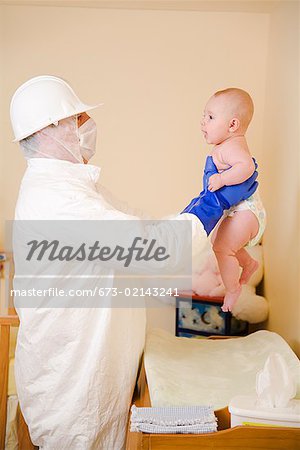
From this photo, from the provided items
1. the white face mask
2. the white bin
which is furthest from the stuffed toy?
the white bin

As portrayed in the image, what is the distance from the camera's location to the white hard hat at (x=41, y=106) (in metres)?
1.90

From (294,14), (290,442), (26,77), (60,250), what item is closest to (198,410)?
(290,442)

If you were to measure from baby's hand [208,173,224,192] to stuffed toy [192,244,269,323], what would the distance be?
108 centimetres

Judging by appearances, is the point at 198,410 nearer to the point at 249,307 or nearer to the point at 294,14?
Answer: the point at 249,307

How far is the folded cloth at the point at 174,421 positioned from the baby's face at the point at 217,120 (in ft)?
2.90

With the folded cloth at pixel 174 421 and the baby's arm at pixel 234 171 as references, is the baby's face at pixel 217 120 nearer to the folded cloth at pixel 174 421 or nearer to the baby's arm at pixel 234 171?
the baby's arm at pixel 234 171

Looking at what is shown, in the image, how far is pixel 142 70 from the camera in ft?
10.2

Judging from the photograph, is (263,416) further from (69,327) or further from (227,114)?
(227,114)

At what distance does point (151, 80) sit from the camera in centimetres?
311

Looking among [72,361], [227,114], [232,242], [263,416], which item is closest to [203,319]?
[232,242]

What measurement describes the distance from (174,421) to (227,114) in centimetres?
100

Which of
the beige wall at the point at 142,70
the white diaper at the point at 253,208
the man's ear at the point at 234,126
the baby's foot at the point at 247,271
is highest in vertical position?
the beige wall at the point at 142,70

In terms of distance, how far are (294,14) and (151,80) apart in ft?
2.64

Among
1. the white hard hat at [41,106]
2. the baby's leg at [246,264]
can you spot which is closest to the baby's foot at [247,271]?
the baby's leg at [246,264]
